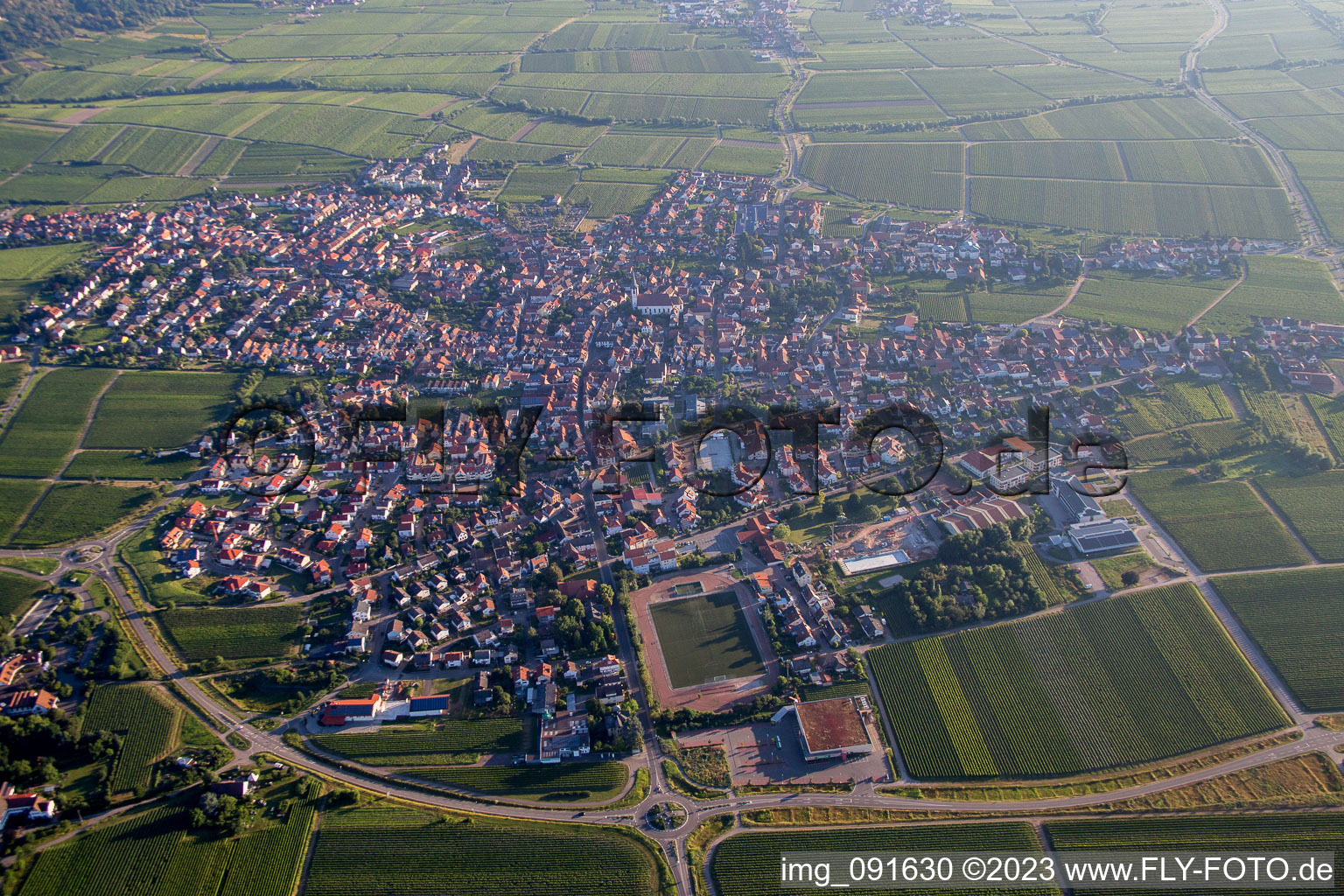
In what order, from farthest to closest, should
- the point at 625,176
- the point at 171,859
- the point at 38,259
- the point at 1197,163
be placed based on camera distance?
1. the point at 625,176
2. the point at 1197,163
3. the point at 38,259
4. the point at 171,859

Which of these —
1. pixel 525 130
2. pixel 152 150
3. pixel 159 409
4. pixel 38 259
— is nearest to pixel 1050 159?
pixel 525 130

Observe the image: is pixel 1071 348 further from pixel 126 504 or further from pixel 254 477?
pixel 126 504

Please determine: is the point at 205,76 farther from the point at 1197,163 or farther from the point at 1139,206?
the point at 1197,163

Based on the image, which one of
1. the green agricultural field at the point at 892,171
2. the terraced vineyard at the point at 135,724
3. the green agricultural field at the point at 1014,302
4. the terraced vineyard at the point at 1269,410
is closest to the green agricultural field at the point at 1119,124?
the green agricultural field at the point at 892,171

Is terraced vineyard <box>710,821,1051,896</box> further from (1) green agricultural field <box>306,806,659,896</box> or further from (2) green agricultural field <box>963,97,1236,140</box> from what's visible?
(2) green agricultural field <box>963,97,1236,140</box>

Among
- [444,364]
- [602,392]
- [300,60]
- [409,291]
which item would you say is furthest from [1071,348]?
[300,60]

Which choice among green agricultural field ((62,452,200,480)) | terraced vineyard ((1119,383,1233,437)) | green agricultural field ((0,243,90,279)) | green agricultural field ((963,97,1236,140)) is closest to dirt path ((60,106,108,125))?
green agricultural field ((0,243,90,279))

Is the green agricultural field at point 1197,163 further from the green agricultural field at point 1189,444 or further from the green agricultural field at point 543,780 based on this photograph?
the green agricultural field at point 543,780
